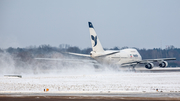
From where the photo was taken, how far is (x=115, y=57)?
52.9 m

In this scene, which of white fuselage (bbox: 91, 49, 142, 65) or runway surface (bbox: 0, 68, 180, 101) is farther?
white fuselage (bbox: 91, 49, 142, 65)

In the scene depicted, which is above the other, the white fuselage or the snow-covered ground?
the white fuselage

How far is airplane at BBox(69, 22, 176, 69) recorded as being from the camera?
4811cm

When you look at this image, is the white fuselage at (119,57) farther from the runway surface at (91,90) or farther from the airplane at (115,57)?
the runway surface at (91,90)

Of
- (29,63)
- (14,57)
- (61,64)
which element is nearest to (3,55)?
(14,57)

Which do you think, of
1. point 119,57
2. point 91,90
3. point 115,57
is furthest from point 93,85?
point 119,57

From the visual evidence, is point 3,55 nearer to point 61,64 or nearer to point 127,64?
point 61,64

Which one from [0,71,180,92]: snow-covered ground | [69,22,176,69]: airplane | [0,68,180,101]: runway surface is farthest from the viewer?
[69,22,176,69]: airplane

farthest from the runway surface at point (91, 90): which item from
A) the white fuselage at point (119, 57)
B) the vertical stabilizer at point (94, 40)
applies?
the white fuselage at point (119, 57)

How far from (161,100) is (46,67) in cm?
4258

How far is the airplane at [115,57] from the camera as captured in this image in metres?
48.1

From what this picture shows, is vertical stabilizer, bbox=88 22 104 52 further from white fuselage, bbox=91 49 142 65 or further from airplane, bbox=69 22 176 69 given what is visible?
white fuselage, bbox=91 49 142 65

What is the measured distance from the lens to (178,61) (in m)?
86.7

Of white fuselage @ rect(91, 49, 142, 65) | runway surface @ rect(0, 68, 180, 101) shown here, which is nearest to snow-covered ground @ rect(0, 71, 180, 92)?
runway surface @ rect(0, 68, 180, 101)
